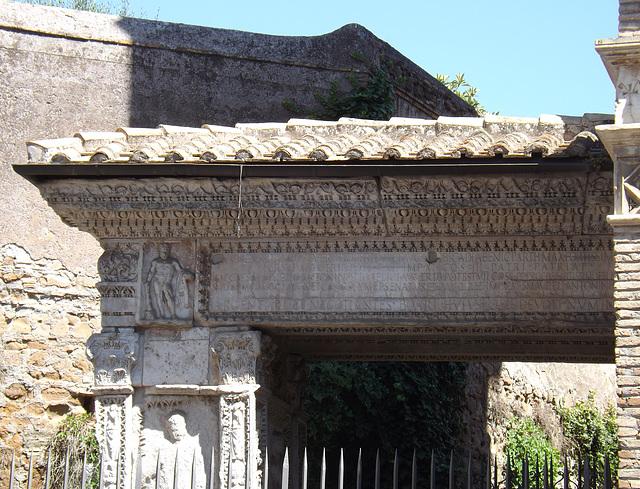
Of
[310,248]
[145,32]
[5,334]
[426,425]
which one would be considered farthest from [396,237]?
[145,32]

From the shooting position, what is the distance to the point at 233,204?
636 cm

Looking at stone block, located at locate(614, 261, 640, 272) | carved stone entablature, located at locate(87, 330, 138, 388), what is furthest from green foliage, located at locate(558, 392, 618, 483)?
stone block, located at locate(614, 261, 640, 272)

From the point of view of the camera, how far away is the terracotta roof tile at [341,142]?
593cm

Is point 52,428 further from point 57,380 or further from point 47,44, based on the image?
point 47,44

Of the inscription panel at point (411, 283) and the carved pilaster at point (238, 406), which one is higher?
the inscription panel at point (411, 283)

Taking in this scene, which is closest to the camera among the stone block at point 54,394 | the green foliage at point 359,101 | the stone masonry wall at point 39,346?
the stone masonry wall at point 39,346

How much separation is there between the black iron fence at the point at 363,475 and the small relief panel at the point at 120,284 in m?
0.96

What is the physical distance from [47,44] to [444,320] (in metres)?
6.80

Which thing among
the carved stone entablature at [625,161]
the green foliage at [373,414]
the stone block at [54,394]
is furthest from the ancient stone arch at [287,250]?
the stone block at [54,394]

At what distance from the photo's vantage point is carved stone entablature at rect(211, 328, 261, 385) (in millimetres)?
6406

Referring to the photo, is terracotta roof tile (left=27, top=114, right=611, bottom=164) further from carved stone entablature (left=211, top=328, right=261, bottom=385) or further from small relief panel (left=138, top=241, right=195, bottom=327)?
carved stone entablature (left=211, top=328, right=261, bottom=385)

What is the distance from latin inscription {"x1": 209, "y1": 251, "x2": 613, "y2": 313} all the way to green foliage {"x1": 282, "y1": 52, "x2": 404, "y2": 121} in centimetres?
547

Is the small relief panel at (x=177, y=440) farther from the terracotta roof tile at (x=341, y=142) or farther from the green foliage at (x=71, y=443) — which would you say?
the green foliage at (x=71, y=443)

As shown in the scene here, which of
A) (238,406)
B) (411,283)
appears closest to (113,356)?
(238,406)
